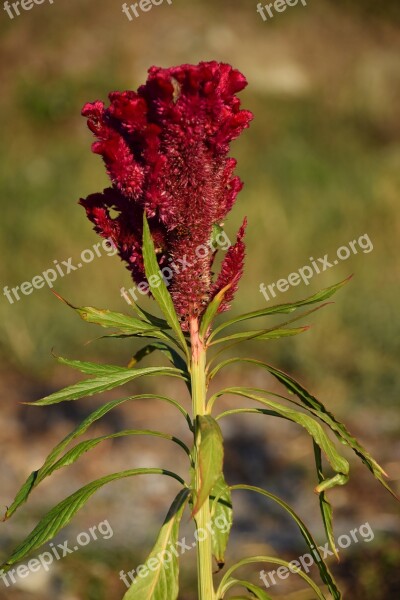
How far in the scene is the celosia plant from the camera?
1393 millimetres

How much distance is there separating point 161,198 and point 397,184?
251 inches

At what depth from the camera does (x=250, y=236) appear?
6.48m

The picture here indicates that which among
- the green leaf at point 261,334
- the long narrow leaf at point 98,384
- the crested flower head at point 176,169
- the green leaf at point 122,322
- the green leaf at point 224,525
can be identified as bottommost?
the green leaf at point 224,525

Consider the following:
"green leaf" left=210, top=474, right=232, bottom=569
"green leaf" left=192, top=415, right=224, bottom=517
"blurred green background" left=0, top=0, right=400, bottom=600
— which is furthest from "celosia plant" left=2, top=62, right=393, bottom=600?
"blurred green background" left=0, top=0, right=400, bottom=600

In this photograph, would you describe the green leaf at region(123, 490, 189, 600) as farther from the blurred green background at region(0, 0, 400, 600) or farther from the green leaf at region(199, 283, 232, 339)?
the blurred green background at region(0, 0, 400, 600)

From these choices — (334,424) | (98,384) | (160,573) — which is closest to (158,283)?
(98,384)

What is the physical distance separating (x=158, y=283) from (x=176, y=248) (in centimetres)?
10

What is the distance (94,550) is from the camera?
10.1 ft

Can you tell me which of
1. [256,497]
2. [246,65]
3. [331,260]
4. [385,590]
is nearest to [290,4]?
[246,65]

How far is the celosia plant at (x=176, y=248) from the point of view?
1.39m

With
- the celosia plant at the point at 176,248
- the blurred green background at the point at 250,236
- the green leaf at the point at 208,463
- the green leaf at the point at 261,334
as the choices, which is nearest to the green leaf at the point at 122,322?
the celosia plant at the point at 176,248

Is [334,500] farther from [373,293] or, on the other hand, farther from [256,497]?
[373,293]

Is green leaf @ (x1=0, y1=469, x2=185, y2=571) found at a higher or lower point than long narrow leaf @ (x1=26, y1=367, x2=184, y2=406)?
lower

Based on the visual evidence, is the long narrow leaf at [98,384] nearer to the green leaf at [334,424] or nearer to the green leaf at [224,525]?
the green leaf at [334,424]
